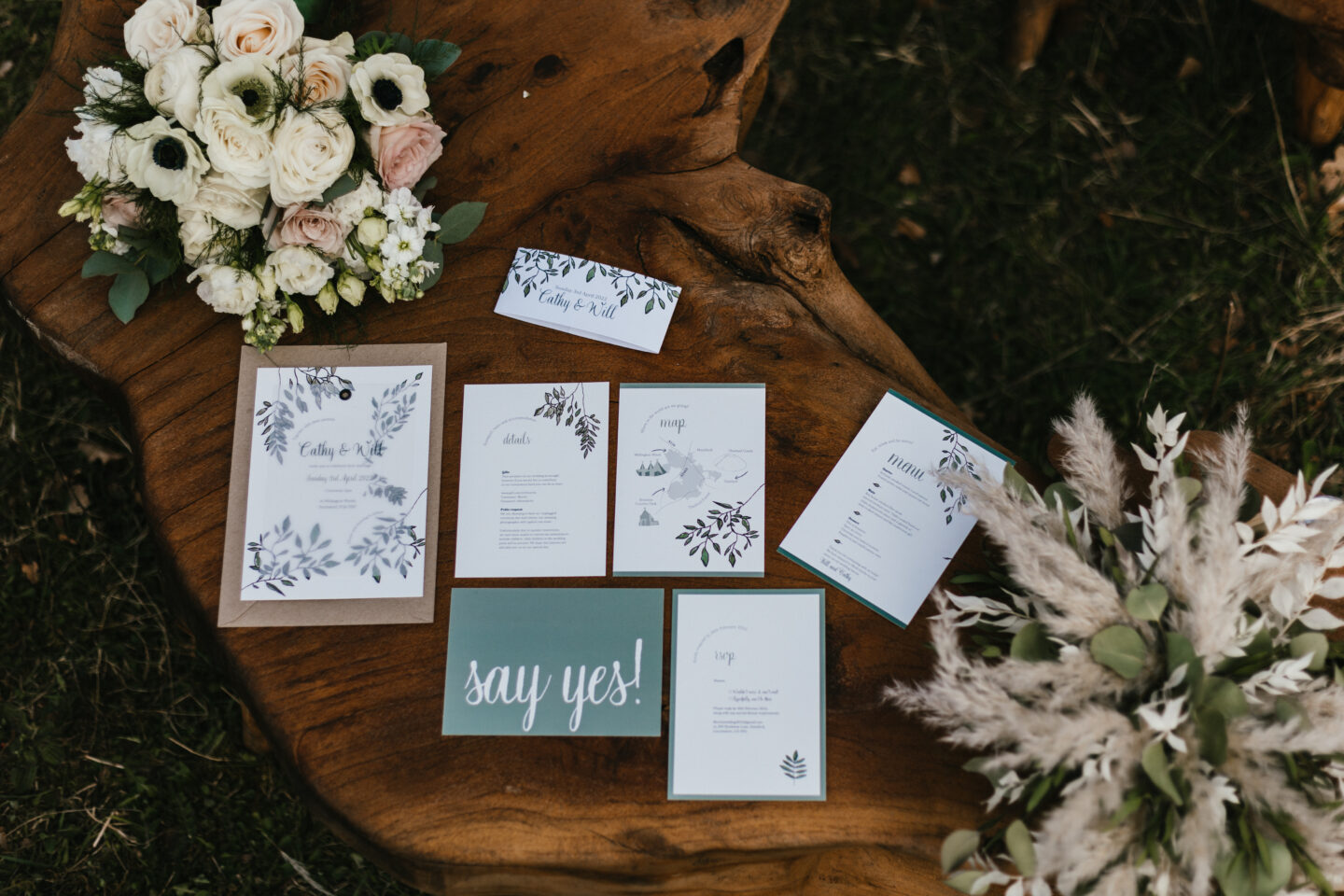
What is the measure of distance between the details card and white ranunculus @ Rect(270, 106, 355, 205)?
2.07ft

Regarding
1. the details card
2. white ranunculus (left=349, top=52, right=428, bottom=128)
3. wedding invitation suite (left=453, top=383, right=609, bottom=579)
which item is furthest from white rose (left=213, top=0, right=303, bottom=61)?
the details card

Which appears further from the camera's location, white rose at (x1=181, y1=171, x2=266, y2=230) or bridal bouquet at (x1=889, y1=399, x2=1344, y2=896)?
white rose at (x1=181, y1=171, x2=266, y2=230)

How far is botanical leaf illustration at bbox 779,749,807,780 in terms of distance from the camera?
50.1 inches

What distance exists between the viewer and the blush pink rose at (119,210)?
1307 millimetres

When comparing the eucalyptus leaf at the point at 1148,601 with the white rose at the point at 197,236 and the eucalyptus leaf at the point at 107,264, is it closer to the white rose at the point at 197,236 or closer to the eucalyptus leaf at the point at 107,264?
the white rose at the point at 197,236

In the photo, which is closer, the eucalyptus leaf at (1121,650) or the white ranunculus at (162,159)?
the eucalyptus leaf at (1121,650)

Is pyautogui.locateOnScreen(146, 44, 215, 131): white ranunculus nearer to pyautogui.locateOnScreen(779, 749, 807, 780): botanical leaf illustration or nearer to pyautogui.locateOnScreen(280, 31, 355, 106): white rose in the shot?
pyautogui.locateOnScreen(280, 31, 355, 106): white rose

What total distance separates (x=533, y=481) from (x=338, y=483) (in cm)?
31

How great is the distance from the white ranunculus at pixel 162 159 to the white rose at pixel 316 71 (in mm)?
169

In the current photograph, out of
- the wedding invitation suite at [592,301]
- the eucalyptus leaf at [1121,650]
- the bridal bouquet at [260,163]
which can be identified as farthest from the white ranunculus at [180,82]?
the eucalyptus leaf at [1121,650]

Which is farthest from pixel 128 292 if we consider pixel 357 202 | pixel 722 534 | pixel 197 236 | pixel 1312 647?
pixel 1312 647

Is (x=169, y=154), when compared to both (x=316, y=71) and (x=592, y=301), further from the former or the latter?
(x=592, y=301)

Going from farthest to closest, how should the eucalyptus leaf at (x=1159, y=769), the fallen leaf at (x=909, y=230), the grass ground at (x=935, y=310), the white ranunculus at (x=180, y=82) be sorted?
the fallen leaf at (x=909, y=230)
the grass ground at (x=935, y=310)
the white ranunculus at (x=180, y=82)
the eucalyptus leaf at (x=1159, y=769)

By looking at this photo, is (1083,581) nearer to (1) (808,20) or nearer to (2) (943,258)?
(2) (943,258)
